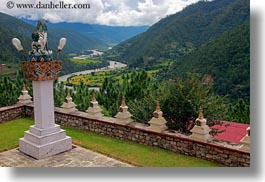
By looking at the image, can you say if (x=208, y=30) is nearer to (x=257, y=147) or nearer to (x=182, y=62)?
(x=182, y=62)

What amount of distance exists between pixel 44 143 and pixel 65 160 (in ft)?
1.73

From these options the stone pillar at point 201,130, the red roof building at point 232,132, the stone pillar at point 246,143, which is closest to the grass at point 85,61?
the red roof building at point 232,132

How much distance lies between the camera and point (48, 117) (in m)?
6.04

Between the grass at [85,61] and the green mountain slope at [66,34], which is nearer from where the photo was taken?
the green mountain slope at [66,34]

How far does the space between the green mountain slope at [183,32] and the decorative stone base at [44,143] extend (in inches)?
955

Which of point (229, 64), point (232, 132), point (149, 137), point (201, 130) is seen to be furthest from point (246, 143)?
point (229, 64)

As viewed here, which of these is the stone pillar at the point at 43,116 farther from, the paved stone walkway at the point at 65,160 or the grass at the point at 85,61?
the grass at the point at 85,61

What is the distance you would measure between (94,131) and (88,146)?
0.93 meters

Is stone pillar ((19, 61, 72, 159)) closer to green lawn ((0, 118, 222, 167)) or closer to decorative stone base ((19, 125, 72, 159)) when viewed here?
decorative stone base ((19, 125, 72, 159))

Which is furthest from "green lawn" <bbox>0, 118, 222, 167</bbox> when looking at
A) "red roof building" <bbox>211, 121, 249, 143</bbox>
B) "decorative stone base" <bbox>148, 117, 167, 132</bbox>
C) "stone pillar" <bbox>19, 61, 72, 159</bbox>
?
"red roof building" <bbox>211, 121, 249, 143</bbox>

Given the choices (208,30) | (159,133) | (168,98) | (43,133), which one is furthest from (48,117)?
(208,30)

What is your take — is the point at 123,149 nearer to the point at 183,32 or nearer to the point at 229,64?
the point at 229,64

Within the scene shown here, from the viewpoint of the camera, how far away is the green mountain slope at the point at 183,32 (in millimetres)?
30922

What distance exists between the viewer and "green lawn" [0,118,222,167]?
5.54 meters
